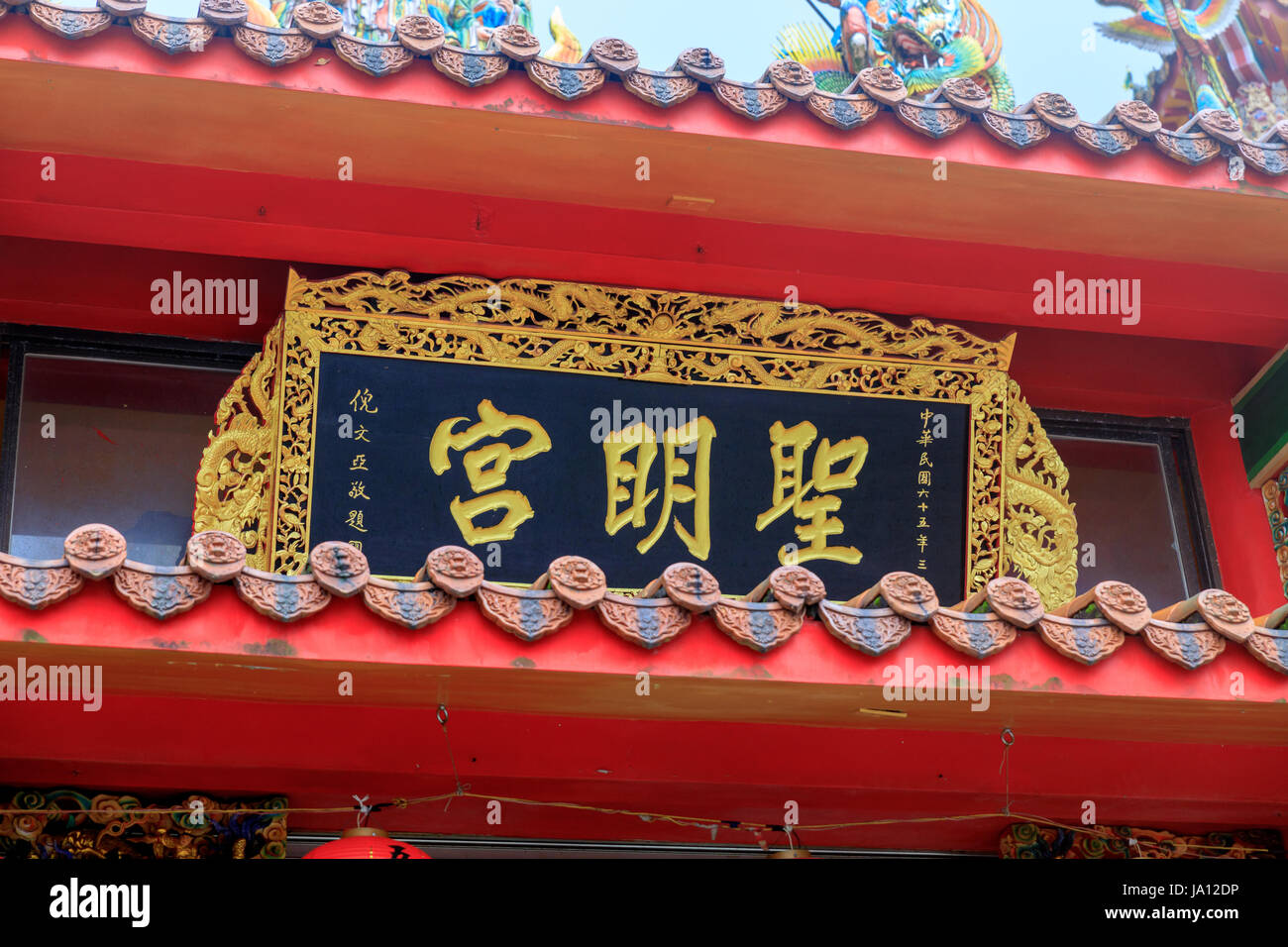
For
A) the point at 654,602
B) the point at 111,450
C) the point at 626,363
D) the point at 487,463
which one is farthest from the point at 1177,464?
the point at 111,450

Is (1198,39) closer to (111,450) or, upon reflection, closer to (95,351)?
(95,351)

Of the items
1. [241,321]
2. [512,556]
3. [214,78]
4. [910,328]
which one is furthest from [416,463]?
[910,328]

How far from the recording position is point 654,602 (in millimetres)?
3789

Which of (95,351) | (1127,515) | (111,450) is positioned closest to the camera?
(111,450)

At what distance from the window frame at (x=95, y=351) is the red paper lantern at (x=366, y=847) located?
1.91 meters

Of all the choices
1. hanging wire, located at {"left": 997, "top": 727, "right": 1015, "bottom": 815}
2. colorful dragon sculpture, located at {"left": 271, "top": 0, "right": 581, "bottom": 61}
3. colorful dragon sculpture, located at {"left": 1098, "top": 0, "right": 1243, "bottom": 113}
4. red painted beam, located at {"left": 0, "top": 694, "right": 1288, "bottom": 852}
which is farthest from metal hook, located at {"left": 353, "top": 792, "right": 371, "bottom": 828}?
colorful dragon sculpture, located at {"left": 1098, "top": 0, "right": 1243, "bottom": 113}

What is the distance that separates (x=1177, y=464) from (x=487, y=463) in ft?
9.22

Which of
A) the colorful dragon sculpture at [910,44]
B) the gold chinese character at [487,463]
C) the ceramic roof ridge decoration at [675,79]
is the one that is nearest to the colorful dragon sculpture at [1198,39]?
the colorful dragon sculpture at [910,44]

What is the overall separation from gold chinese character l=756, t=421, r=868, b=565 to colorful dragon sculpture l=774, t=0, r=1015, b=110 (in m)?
3.23

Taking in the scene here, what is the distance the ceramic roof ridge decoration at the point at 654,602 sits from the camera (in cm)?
357

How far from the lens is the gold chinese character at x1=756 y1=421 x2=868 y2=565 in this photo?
5.32m

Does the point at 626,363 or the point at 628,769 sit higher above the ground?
the point at 626,363

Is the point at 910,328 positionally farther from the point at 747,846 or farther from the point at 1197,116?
the point at 747,846
